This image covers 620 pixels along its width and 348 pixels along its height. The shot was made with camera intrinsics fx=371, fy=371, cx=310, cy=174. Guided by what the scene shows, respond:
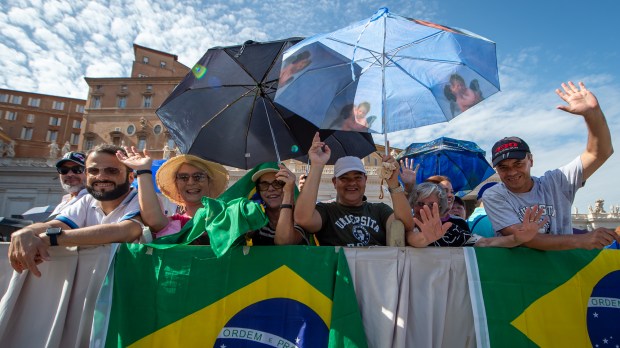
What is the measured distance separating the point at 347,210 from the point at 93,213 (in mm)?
2145

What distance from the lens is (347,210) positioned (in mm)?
3219

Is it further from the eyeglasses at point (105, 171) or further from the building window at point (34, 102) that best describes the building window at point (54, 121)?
the eyeglasses at point (105, 171)

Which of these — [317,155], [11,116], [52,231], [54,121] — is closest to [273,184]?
[317,155]

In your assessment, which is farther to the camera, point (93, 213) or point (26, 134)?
point (26, 134)

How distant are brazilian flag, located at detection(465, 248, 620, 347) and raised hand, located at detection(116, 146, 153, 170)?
101 inches

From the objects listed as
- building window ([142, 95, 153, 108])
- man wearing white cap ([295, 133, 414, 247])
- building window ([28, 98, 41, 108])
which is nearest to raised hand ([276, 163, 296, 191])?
man wearing white cap ([295, 133, 414, 247])

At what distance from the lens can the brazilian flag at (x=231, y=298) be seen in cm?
243

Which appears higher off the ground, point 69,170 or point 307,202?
point 69,170

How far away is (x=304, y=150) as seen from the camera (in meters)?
4.16

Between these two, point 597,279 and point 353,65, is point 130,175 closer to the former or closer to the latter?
point 353,65

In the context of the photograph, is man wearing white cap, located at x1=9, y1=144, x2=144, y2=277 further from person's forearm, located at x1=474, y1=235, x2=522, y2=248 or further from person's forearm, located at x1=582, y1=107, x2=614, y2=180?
person's forearm, located at x1=582, y1=107, x2=614, y2=180

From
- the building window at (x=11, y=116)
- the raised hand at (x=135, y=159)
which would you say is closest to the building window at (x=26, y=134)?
the building window at (x=11, y=116)

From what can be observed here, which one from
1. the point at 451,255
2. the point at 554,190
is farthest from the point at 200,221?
the point at 554,190

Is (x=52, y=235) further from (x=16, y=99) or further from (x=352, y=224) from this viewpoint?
(x=16, y=99)
